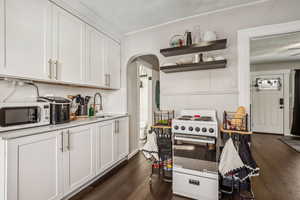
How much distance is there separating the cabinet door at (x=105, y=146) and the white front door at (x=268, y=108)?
531cm

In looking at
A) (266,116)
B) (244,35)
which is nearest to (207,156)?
(244,35)

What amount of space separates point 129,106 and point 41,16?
200 cm

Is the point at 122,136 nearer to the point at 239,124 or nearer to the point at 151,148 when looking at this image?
the point at 151,148

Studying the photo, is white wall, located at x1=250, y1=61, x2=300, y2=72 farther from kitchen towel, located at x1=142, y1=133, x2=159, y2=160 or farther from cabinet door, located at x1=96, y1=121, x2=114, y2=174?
cabinet door, located at x1=96, y1=121, x2=114, y2=174

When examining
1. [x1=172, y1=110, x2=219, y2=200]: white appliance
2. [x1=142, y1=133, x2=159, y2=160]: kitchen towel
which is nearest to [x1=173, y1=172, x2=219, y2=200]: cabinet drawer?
[x1=172, y1=110, x2=219, y2=200]: white appliance

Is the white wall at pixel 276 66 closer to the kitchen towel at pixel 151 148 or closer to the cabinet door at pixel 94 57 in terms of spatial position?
the kitchen towel at pixel 151 148

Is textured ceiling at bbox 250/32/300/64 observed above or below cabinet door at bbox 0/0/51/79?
above

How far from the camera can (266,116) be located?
5.02 m

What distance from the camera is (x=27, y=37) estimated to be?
4.81 ft

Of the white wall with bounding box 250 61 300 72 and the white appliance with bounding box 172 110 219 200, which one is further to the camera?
the white wall with bounding box 250 61 300 72

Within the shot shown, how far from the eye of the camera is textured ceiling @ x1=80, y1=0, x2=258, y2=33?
1999 mm

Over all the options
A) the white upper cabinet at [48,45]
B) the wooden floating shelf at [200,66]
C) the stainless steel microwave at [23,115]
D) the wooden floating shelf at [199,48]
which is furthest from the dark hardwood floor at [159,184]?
the wooden floating shelf at [199,48]

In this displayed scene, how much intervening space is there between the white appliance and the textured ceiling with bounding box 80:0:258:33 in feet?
5.63

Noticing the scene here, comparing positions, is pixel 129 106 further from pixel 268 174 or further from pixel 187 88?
pixel 268 174
